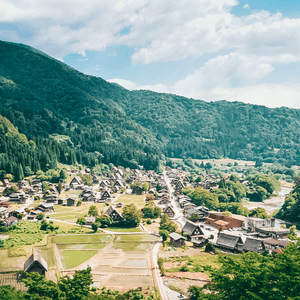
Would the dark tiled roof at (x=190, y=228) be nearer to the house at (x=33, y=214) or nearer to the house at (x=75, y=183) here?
the house at (x=33, y=214)

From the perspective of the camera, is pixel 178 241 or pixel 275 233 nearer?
pixel 178 241

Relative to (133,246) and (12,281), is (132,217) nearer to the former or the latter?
(133,246)

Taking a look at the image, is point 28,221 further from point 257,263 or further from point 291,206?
point 291,206

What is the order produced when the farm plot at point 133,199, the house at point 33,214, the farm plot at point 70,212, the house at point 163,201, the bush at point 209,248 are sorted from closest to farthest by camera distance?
the bush at point 209,248 → the house at point 33,214 → the farm plot at point 70,212 → the farm plot at point 133,199 → the house at point 163,201

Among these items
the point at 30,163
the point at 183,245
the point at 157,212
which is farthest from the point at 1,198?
the point at 183,245

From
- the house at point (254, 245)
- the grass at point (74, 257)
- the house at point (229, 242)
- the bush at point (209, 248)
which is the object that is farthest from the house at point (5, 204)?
the house at point (254, 245)

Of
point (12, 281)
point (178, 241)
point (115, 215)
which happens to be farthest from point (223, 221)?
point (12, 281)
